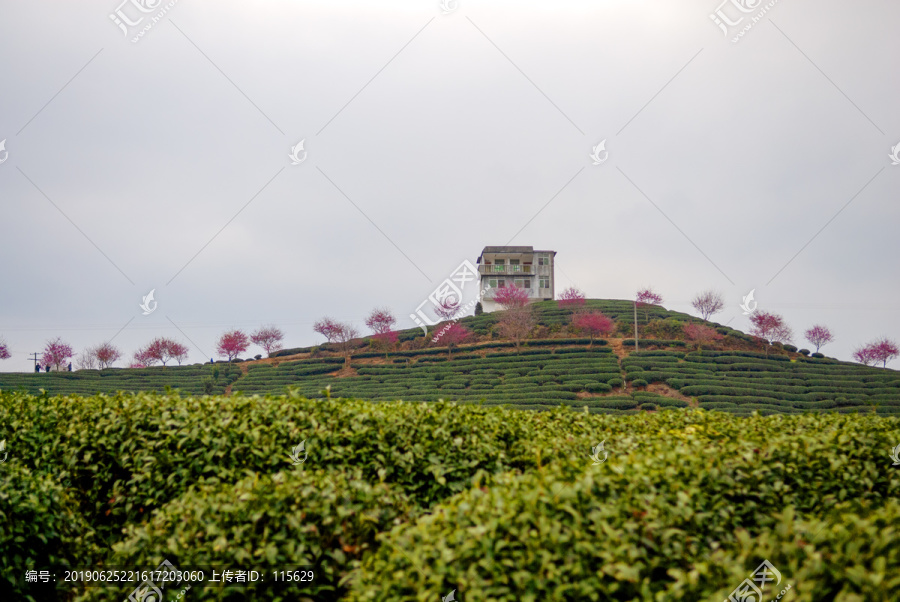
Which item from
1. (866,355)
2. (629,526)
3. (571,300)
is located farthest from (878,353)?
(629,526)

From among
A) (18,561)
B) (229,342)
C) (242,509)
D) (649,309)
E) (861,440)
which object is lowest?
(18,561)

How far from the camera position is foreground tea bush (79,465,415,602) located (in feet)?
9.94

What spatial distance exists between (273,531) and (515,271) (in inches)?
1800

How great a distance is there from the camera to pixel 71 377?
93.1 ft

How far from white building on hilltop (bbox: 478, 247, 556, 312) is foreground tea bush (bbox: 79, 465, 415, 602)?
43.8 m

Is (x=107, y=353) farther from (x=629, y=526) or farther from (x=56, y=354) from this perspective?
(x=629, y=526)

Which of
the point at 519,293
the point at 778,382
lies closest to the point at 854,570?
the point at 778,382

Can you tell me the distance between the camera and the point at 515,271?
48219mm

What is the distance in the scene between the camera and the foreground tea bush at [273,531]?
3.03m

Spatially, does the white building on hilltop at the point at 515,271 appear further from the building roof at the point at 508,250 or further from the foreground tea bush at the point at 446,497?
the foreground tea bush at the point at 446,497

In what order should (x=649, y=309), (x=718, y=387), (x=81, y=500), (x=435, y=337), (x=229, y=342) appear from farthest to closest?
(x=649, y=309)
(x=435, y=337)
(x=229, y=342)
(x=718, y=387)
(x=81, y=500)

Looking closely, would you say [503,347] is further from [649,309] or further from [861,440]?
[861,440]

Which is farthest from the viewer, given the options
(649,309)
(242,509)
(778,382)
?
(649,309)

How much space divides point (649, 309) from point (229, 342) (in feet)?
95.7
